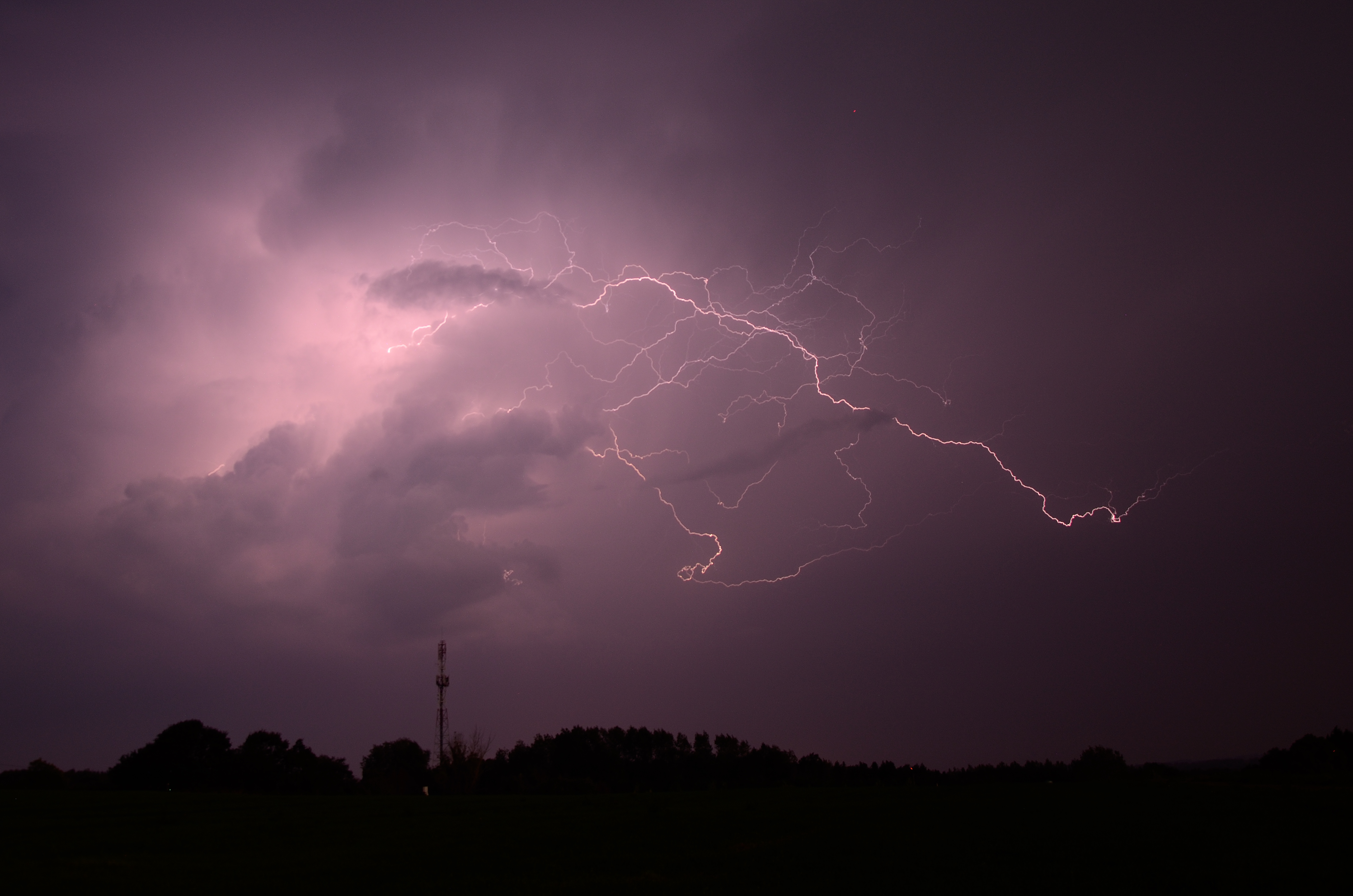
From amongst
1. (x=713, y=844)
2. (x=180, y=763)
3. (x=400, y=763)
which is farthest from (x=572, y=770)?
(x=713, y=844)

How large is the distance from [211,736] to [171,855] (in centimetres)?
4745

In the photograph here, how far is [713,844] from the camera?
13578 mm

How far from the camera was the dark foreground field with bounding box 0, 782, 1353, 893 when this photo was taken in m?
10.0

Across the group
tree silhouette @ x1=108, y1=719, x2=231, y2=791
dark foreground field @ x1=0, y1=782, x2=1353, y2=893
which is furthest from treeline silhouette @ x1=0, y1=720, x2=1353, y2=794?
dark foreground field @ x1=0, y1=782, x2=1353, y2=893

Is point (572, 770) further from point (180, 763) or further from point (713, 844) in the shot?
point (713, 844)

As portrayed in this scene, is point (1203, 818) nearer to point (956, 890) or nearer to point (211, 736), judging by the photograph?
point (956, 890)

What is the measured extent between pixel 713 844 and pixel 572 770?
6419 cm

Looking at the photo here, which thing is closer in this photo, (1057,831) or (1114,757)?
(1057,831)

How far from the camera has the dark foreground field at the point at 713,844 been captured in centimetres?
1002

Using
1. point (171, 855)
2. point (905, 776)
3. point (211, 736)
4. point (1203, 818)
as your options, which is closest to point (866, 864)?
point (1203, 818)

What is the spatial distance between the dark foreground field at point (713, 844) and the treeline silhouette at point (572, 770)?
11.1 m

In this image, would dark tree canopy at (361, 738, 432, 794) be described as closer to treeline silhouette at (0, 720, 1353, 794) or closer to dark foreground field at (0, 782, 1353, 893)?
treeline silhouette at (0, 720, 1353, 794)

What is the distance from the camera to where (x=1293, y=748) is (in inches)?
2143

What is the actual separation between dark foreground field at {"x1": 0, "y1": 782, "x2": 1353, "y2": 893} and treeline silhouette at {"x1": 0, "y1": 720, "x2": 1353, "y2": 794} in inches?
437
